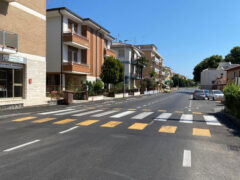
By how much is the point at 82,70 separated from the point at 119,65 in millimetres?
6421

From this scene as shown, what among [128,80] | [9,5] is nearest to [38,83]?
[9,5]

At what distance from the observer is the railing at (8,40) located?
14.9 metres

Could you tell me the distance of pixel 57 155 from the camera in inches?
198

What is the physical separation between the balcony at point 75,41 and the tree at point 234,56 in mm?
64093

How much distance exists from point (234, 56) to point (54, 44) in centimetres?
7002

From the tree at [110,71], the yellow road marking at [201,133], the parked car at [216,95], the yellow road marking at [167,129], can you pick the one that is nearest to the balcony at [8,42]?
the yellow road marking at [167,129]

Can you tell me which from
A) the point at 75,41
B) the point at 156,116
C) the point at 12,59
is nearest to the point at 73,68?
the point at 75,41

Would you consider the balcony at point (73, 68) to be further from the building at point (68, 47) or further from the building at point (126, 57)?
the building at point (126, 57)

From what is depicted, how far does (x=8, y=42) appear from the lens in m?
15.4

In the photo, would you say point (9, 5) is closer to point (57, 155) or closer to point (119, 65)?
point (57, 155)

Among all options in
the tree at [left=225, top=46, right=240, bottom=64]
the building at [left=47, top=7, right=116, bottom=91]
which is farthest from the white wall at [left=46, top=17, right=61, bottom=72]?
the tree at [left=225, top=46, right=240, bottom=64]

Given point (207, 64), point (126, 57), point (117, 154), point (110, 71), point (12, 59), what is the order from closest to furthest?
point (117, 154), point (12, 59), point (110, 71), point (126, 57), point (207, 64)

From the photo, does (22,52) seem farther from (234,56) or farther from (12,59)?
(234,56)

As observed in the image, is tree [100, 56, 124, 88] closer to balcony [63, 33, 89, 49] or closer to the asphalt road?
balcony [63, 33, 89, 49]
